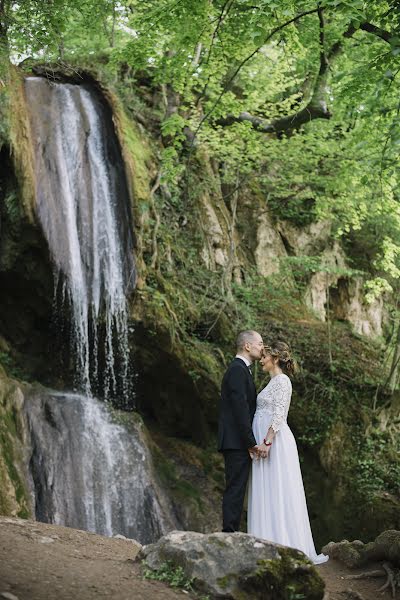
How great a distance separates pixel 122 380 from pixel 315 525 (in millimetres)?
4348

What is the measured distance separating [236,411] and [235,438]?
9.9 inches

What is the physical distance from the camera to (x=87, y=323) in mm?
10875

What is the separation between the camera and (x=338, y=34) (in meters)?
10.5

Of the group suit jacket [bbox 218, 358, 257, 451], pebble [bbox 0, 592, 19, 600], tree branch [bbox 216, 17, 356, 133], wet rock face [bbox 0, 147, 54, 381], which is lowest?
pebble [bbox 0, 592, 19, 600]

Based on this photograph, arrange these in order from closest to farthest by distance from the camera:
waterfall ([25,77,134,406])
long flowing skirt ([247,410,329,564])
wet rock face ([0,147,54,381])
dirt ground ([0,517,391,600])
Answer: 1. dirt ground ([0,517,391,600])
2. long flowing skirt ([247,410,329,564])
3. wet rock face ([0,147,54,381])
4. waterfall ([25,77,134,406])

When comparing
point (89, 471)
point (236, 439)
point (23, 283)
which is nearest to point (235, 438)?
point (236, 439)

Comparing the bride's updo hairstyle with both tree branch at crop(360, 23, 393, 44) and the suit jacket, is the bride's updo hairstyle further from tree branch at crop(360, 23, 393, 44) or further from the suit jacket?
tree branch at crop(360, 23, 393, 44)

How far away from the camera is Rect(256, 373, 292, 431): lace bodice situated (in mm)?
5832

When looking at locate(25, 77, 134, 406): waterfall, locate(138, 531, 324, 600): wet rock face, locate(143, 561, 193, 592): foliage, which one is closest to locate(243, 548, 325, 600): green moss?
locate(138, 531, 324, 600): wet rock face

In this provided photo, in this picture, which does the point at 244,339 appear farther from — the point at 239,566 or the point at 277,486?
the point at 239,566

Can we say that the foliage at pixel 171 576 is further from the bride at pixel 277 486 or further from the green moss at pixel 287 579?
the bride at pixel 277 486

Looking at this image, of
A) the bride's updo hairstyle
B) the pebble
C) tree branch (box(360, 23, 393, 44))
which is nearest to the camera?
the pebble

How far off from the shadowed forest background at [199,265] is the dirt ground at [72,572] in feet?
6.91

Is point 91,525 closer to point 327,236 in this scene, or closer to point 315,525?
point 315,525
